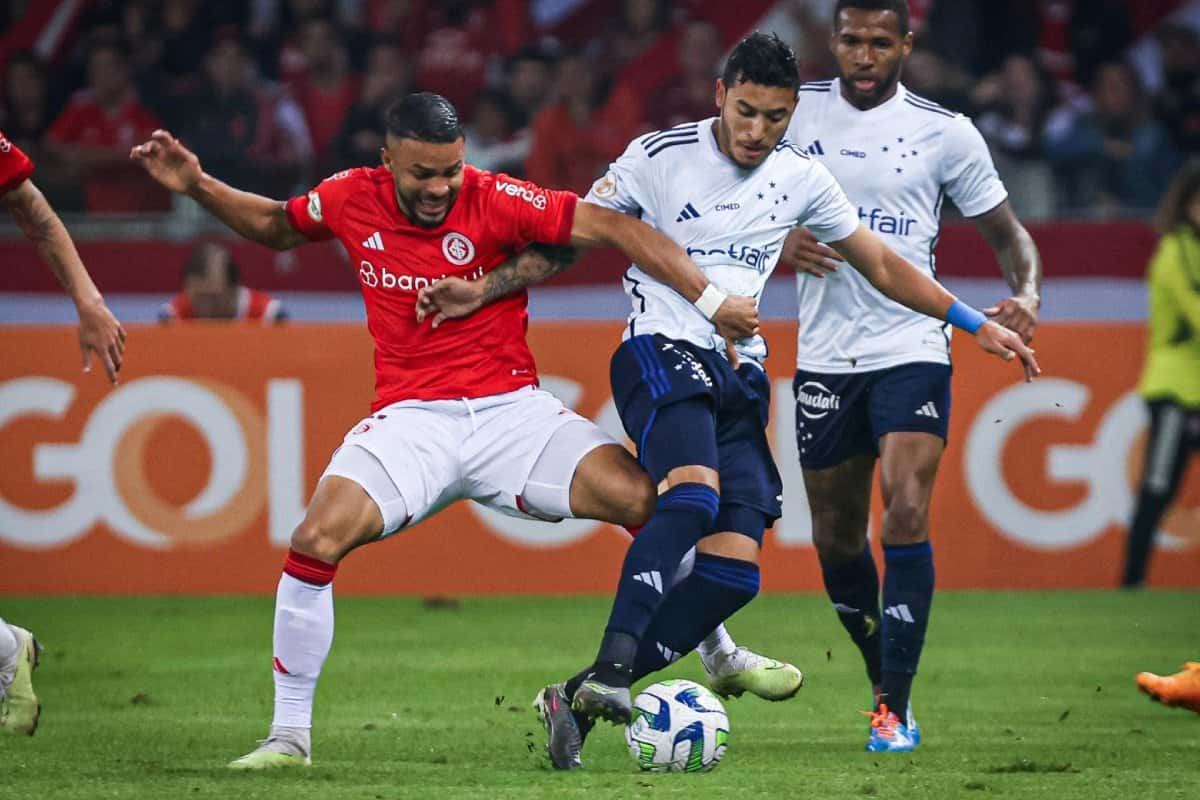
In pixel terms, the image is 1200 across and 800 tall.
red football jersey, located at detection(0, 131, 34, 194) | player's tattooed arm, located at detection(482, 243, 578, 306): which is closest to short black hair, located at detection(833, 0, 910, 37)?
player's tattooed arm, located at detection(482, 243, 578, 306)

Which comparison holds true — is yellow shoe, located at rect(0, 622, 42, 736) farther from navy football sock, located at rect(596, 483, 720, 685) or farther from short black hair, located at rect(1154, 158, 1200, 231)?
short black hair, located at rect(1154, 158, 1200, 231)

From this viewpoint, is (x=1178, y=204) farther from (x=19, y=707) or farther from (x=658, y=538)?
(x=19, y=707)

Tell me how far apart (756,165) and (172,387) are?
530cm

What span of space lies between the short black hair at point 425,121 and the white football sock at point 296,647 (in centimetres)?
137

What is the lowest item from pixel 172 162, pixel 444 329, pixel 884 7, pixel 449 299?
pixel 444 329

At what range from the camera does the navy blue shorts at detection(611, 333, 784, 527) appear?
5.98 m

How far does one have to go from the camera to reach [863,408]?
22.7 feet

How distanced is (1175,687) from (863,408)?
1412 mm

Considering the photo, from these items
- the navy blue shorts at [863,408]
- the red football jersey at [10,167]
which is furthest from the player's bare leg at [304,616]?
the navy blue shorts at [863,408]

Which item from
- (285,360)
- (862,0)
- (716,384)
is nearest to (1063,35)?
(285,360)

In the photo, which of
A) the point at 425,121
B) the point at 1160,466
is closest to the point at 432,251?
the point at 425,121

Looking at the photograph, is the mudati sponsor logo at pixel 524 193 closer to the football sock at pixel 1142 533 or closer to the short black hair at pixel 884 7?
the short black hair at pixel 884 7

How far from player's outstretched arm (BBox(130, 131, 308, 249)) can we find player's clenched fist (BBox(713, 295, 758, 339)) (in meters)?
1.39

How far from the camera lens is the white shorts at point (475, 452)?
5988 mm
